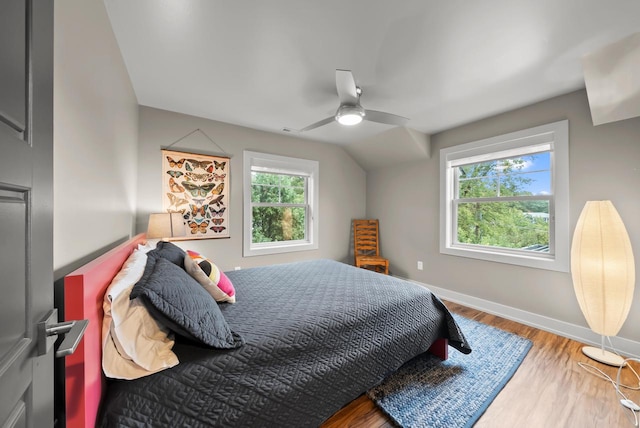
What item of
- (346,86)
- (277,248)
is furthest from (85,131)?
(277,248)

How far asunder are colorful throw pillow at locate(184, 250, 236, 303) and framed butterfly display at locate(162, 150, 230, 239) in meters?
1.50

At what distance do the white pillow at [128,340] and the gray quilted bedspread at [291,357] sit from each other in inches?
2.1

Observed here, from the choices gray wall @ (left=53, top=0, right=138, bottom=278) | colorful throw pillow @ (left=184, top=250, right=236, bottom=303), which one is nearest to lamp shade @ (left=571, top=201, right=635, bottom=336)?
colorful throw pillow @ (left=184, top=250, right=236, bottom=303)

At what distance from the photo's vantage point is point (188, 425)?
3.20 ft

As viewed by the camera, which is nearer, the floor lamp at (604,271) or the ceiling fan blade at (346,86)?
the ceiling fan blade at (346,86)

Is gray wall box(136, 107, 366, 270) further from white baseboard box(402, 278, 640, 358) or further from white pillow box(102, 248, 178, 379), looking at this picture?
white pillow box(102, 248, 178, 379)

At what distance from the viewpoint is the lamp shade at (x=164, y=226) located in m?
2.46

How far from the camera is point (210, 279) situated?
5.40 feet

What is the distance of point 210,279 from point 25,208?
1.20m

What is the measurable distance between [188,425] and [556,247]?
11.2ft

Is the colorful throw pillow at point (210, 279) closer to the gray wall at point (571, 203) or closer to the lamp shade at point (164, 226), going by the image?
the lamp shade at point (164, 226)

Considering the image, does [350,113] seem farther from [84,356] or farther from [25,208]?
[84,356]

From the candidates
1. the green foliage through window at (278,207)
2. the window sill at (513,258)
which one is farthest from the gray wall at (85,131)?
the window sill at (513,258)

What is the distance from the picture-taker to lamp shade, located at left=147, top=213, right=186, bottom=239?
2459 mm
